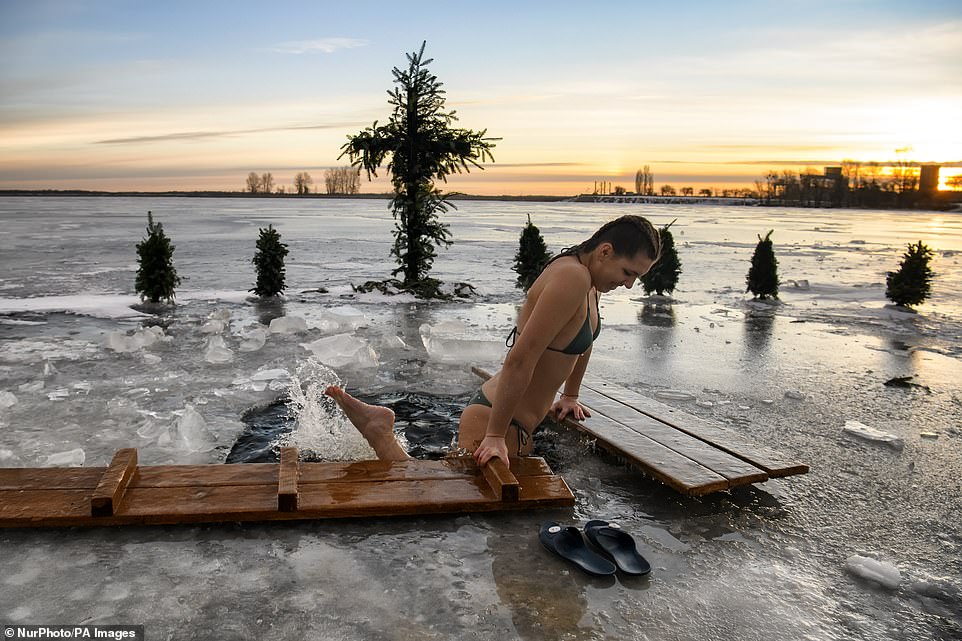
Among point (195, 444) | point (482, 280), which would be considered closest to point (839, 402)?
point (195, 444)

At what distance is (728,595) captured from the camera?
10.4 feet

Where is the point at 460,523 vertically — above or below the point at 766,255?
below

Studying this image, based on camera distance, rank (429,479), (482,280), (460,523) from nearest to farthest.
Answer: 1. (460,523)
2. (429,479)
3. (482,280)

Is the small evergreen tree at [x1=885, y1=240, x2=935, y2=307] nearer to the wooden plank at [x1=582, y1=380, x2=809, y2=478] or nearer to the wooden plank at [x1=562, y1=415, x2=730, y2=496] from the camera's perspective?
the wooden plank at [x1=582, y1=380, x2=809, y2=478]

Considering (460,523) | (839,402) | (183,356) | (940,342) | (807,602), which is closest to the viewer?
(807,602)

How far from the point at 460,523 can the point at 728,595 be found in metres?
1.37

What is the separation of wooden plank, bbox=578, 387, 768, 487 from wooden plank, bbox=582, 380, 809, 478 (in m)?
0.06

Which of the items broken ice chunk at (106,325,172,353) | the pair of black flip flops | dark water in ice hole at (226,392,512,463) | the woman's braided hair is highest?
the woman's braided hair

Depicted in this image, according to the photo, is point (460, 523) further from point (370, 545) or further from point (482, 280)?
point (482, 280)

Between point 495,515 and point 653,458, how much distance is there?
3.80 ft

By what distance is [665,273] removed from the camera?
46.9 feet

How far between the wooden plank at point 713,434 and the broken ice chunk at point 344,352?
9.00 ft

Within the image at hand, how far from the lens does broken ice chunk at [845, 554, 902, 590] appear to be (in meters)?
3.33

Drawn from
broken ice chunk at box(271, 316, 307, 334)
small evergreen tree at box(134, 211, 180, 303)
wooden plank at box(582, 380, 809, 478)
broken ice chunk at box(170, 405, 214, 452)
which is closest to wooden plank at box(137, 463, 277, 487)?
broken ice chunk at box(170, 405, 214, 452)
